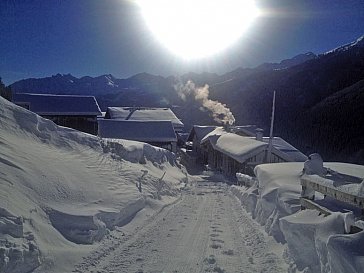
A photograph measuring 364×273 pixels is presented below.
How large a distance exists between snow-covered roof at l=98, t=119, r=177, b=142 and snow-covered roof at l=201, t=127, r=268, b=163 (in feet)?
15.6

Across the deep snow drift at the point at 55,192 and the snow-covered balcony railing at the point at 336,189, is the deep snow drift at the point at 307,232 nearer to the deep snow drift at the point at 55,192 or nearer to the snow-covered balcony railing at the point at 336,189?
the snow-covered balcony railing at the point at 336,189

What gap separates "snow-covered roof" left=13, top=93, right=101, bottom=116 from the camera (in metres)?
40.7

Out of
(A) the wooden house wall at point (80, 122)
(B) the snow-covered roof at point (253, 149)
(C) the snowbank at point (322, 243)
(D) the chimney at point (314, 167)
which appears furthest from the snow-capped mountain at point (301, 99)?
(C) the snowbank at point (322, 243)

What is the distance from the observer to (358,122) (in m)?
53.2

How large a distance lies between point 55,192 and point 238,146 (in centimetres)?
2169

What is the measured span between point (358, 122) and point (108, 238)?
174 ft

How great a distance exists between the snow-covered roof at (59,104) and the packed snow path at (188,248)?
32.9 meters

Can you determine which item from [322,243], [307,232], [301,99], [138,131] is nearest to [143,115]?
[138,131]

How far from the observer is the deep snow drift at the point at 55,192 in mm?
6098

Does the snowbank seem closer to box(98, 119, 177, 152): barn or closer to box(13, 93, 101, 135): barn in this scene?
box(98, 119, 177, 152): barn

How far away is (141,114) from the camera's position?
47875mm

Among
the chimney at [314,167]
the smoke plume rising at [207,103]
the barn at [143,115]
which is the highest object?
the smoke plume rising at [207,103]

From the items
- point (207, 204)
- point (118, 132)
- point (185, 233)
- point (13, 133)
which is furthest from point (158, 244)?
point (118, 132)

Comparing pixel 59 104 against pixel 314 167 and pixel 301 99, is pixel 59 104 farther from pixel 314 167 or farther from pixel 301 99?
pixel 301 99
